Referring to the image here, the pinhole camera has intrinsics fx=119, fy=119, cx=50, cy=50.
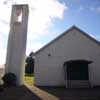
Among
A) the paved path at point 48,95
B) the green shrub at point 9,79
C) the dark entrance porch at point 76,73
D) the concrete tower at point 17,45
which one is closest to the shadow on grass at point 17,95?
the paved path at point 48,95

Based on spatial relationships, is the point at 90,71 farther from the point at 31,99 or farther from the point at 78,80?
the point at 31,99

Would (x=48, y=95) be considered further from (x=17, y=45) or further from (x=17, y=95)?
(x=17, y=45)

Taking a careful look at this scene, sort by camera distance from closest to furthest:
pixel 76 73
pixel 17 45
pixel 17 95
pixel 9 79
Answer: pixel 17 95 → pixel 9 79 → pixel 76 73 → pixel 17 45

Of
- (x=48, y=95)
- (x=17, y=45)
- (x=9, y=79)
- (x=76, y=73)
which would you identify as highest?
(x=17, y=45)

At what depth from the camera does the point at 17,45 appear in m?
12.8

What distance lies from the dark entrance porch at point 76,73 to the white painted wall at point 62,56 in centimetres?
78

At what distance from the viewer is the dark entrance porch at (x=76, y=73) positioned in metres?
11.3

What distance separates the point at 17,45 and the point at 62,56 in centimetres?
496

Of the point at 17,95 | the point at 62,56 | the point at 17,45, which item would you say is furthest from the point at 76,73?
the point at 17,45

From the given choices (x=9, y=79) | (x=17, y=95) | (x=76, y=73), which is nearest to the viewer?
(x=17, y=95)

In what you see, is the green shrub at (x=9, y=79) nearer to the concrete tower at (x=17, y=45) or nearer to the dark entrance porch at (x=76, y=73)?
the concrete tower at (x=17, y=45)

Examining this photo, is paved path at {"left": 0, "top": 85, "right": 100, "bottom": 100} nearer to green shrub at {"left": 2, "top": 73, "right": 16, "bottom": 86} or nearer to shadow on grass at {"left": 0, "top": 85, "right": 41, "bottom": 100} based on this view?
shadow on grass at {"left": 0, "top": 85, "right": 41, "bottom": 100}

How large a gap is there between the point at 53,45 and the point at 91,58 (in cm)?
429

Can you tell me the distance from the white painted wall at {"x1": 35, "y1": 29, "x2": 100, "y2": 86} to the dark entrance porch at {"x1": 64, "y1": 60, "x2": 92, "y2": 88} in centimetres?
78
